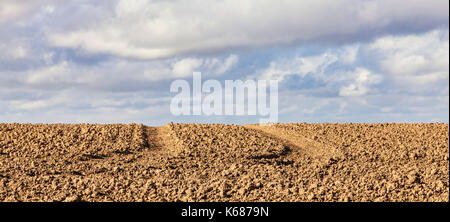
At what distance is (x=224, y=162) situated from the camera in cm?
1465

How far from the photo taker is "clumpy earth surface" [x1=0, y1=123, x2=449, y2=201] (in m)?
10.7

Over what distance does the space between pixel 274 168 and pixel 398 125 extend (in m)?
10.2

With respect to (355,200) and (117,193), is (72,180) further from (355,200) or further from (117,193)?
(355,200)

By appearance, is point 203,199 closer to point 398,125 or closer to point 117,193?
point 117,193

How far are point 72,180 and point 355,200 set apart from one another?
7056 mm

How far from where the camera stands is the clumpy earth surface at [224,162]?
35.2 feet

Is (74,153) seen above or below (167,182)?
above

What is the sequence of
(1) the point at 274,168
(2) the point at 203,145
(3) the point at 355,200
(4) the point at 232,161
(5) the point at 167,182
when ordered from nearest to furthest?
1. (3) the point at 355,200
2. (5) the point at 167,182
3. (1) the point at 274,168
4. (4) the point at 232,161
5. (2) the point at 203,145
